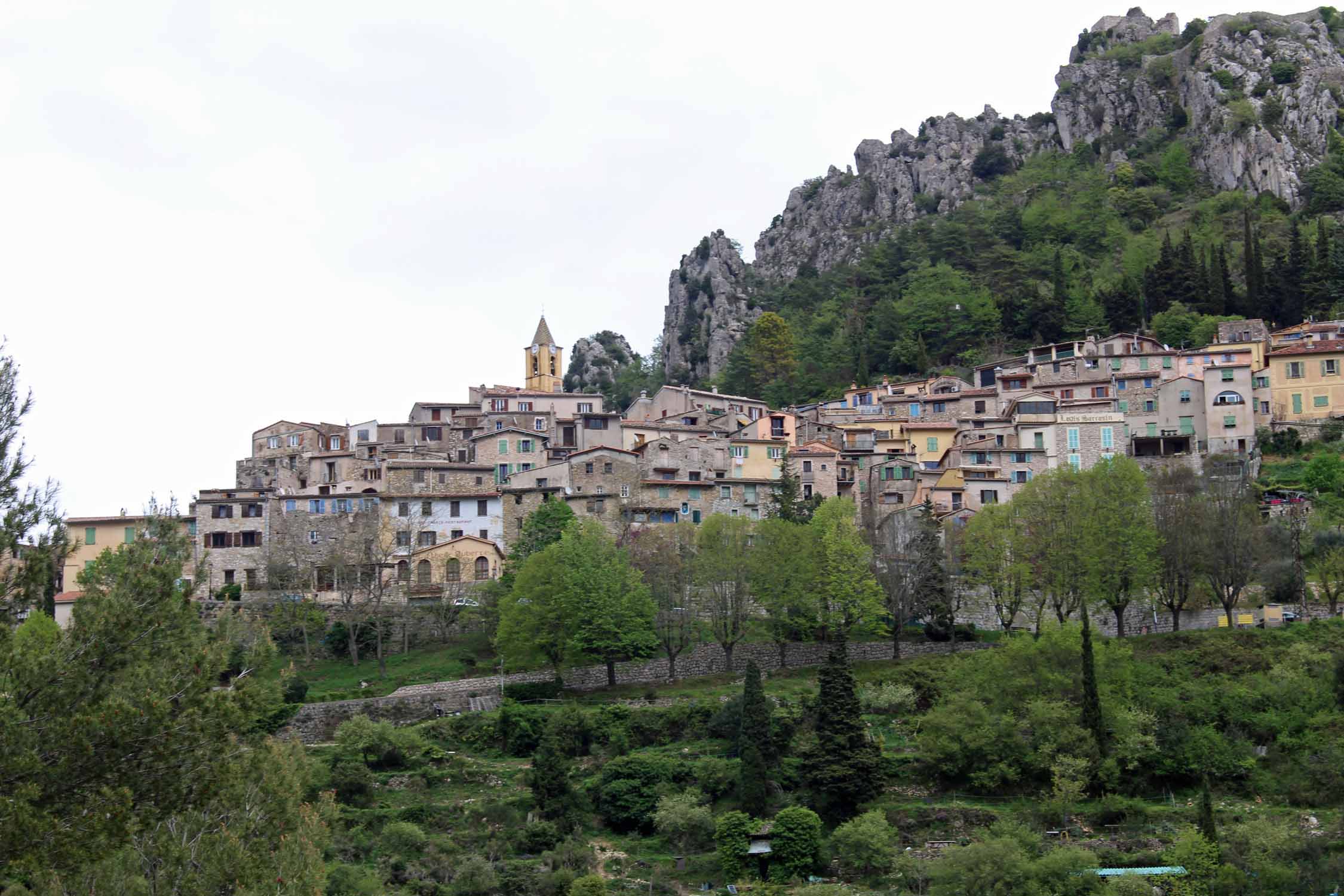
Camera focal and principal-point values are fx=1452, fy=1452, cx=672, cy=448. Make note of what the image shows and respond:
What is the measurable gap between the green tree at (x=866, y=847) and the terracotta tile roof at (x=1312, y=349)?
40.9 m

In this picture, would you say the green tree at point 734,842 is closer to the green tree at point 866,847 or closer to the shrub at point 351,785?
the green tree at point 866,847

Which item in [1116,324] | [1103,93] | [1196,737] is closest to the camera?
[1196,737]

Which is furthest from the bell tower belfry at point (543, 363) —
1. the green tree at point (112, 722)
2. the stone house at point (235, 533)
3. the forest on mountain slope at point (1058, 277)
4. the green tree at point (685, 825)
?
the green tree at point (112, 722)

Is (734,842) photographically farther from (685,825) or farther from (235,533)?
(235,533)

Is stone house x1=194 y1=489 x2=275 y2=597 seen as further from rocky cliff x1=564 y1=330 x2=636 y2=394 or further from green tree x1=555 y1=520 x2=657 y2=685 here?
rocky cliff x1=564 y1=330 x2=636 y2=394

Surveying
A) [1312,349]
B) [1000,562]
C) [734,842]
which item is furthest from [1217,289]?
[734,842]

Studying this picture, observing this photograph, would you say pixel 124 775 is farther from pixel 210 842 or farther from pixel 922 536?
pixel 922 536

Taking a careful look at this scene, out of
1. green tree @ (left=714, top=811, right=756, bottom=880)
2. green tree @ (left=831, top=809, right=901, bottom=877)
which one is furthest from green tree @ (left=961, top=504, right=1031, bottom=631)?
green tree @ (left=714, top=811, right=756, bottom=880)

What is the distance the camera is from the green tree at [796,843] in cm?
3928

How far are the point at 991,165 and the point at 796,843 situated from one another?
9356 centimetres

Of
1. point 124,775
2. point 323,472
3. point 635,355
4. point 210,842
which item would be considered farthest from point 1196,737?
point 635,355

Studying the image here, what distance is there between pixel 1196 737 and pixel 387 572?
34.3 m

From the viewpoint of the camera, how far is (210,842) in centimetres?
1834

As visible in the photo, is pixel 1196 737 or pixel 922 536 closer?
pixel 1196 737
